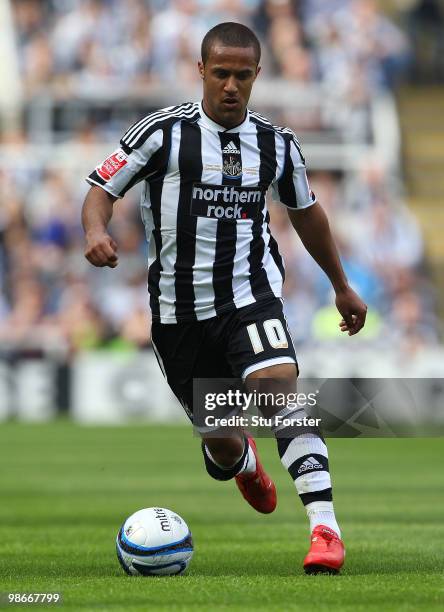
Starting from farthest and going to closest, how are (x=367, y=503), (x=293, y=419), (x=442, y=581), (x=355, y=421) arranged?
1. (x=367, y=503)
2. (x=355, y=421)
3. (x=293, y=419)
4. (x=442, y=581)

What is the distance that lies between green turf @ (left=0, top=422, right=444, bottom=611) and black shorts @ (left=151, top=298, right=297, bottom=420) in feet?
2.77

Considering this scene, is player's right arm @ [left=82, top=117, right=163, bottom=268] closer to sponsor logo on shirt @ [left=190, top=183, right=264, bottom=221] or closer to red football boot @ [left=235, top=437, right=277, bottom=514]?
sponsor logo on shirt @ [left=190, top=183, right=264, bottom=221]

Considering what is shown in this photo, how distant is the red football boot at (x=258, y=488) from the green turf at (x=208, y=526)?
21 centimetres

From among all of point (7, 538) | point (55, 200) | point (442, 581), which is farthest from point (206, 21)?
point (442, 581)

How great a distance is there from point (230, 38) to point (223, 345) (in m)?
1.32

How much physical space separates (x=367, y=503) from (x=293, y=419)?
3873 mm

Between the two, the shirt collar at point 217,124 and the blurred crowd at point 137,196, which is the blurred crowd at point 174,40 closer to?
the blurred crowd at point 137,196

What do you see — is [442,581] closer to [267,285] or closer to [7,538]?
[267,285]

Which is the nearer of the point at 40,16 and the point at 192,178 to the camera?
the point at 192,178

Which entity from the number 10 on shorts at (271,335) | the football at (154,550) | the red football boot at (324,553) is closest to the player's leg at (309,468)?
the red football boot at (324,553)

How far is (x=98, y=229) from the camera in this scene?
557cm

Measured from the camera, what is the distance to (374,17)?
2317 centimetres

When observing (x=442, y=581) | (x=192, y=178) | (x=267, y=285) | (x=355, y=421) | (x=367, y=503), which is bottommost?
(x=367, y=503)

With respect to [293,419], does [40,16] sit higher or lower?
higher
